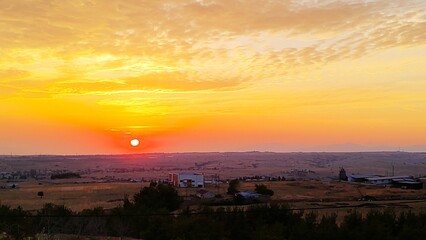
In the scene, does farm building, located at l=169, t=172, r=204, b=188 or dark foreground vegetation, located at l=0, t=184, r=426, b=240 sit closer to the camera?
dark foreground vegetation, located at l=0, t=184, r=426, b=240

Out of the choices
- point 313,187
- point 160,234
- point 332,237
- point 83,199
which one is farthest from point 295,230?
point 313,187

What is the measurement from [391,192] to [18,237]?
Answer: 2779 inches

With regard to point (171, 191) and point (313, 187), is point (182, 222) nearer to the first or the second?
point (171, 191)

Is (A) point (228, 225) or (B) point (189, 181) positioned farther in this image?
(B) point (189, 181)

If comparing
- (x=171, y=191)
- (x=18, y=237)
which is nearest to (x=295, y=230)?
(x=18, y=237)

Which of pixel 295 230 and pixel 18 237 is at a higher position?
pixel 18 237

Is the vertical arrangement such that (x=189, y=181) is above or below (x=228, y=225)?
above

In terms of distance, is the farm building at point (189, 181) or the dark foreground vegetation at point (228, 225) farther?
the farm building at point (189, 181)

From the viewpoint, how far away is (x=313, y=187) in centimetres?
8738

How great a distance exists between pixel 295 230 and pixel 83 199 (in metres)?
46.0

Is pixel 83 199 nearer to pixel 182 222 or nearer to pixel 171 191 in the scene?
pixel 171 191

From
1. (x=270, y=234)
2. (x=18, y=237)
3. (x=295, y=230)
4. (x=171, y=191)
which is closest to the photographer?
(x=18, y=237)

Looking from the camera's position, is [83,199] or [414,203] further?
[83,199]

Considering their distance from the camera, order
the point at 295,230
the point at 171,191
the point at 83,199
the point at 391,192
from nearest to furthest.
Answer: the point at 295,230 < the point at 171,191 < the point at 83,199 < the point at 391,192
